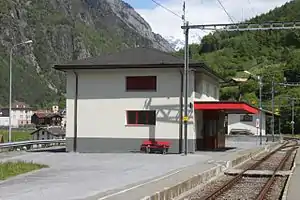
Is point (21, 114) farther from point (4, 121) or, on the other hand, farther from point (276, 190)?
point (276, 190)

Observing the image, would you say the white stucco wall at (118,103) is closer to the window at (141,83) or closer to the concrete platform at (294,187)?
the window at (141,83)

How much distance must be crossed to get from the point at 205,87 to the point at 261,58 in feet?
298

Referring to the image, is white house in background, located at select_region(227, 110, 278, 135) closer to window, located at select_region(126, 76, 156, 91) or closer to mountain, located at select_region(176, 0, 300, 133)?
mountain, located at select_region(176, 0, 300, 133)

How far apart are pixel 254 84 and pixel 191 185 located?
91.8 m

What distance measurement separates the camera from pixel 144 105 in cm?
3809

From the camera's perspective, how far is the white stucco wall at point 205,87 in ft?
128

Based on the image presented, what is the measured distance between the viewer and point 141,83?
125 ft

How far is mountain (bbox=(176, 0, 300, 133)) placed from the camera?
107875mm

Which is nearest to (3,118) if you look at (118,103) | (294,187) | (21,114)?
(21,114)

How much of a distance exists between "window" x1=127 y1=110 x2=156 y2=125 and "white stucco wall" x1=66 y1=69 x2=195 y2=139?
28cm

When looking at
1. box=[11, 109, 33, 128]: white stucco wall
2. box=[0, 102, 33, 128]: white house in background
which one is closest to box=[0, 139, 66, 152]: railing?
box=[0, 102, 33, 128]: white house in background

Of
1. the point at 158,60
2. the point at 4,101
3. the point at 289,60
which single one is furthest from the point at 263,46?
the point at 158,60

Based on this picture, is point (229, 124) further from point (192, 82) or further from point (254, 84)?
point (192, 82)

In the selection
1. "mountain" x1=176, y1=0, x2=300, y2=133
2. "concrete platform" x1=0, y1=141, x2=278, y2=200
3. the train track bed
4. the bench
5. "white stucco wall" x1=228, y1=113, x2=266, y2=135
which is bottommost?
the train track bed
